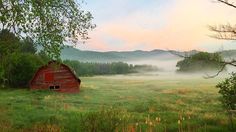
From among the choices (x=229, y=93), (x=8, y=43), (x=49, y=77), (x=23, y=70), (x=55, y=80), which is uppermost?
(x=8, y=43)

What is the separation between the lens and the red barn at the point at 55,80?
243 feet

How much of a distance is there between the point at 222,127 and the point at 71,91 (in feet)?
166

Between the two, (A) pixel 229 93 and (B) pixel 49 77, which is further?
(B) pixel 49 77

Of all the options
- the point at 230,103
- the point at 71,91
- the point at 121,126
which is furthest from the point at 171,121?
the point at 71,91

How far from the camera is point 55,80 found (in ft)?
245

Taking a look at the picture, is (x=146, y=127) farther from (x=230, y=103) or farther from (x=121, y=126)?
(x=230, y=103)

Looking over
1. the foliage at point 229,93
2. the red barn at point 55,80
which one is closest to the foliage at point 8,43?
the foliage at point 229,93

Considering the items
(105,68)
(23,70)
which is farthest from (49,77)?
(105,68)

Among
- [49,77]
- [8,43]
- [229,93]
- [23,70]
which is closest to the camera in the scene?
[8,43]

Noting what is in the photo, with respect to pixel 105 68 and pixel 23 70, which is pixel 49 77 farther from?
pixel 105 68

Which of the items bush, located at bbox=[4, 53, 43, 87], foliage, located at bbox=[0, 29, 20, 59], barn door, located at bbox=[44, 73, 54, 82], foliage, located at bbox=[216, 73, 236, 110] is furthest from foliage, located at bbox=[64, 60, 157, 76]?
foliage, located at bbox=[0, 29, 20, 59]

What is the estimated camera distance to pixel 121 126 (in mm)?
22688

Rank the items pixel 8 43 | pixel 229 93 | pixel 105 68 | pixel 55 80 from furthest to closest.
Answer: pixel 105 68
pixel 55 80
pixel 229 93
pixel 8 43

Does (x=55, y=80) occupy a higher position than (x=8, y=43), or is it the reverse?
(x=8, y=43)
